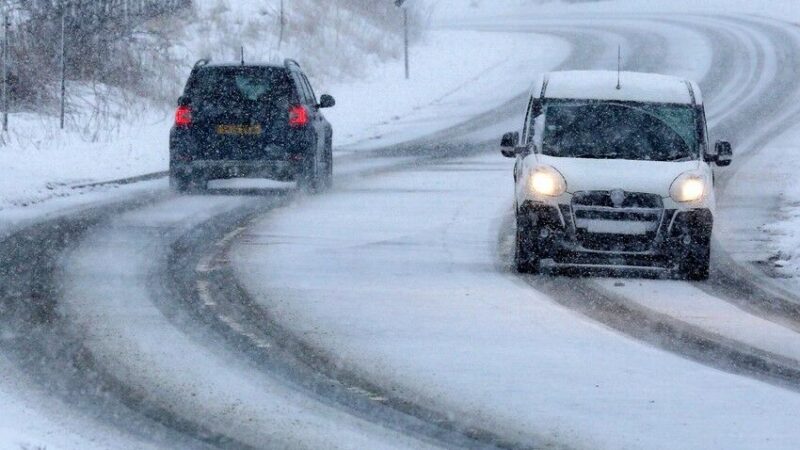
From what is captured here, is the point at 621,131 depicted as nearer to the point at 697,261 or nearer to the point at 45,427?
the point at 697,261

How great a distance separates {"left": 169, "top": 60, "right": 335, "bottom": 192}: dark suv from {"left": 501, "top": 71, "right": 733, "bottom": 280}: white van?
648 centimetres

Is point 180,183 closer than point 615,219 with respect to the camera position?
No

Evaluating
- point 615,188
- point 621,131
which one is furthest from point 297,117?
point 615,188

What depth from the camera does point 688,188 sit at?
14.2 m

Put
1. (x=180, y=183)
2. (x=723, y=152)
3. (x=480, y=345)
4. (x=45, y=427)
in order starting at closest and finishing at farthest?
(x=45, y=427), (x=480, y=345), (x=723, y=152), (x=180, y=183)

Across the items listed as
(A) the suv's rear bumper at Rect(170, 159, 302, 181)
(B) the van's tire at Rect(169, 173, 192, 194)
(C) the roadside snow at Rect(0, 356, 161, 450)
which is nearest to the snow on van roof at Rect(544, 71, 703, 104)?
(A) the suv's rear bumper at Rect(170, 159, 302, 181)

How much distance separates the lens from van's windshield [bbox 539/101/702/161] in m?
14.8

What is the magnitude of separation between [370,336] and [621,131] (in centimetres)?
487

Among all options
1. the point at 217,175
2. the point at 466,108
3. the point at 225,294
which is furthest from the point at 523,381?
the point at 466,108

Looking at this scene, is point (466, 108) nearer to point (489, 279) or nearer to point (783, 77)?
point (783, 77)

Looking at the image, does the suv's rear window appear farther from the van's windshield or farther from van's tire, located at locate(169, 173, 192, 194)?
the van's windshield

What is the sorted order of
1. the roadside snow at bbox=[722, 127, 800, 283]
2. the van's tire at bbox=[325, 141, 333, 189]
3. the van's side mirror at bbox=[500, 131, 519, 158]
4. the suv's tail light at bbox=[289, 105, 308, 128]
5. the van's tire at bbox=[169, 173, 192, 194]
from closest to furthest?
1. the van's side mirror at bbox=[500, 131, 519, 158]
2. the roadside snow at bbox=[722, 127, 800, 283]
3. the suv's tail light at bbox=[289, 105, 308, 128]
4. the van's tire at bbox=[169, 173, 192, 194]
5. the van's tire at bbox=[325, 141, 333, 189]

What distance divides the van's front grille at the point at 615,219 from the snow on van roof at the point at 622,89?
150 centimetres

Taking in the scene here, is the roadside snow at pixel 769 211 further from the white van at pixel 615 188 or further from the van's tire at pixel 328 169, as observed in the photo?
the van's tire at pixel 328 169
